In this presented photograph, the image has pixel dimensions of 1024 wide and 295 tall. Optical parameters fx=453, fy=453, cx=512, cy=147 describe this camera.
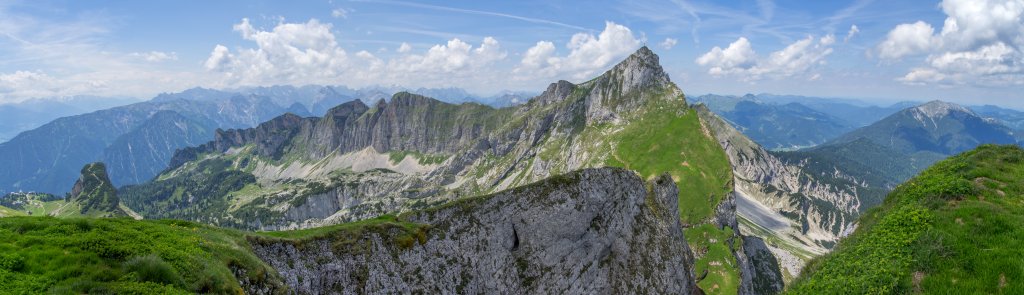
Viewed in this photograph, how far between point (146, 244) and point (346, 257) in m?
19.0

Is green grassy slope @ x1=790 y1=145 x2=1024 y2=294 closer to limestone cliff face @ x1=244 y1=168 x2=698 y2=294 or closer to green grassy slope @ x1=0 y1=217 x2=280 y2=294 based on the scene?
green grassy slope @ x1=0 y1=217 x2=280 y2=294

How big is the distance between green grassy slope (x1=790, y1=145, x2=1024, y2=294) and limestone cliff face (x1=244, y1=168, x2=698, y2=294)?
34.1 metres

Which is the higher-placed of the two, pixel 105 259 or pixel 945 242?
pixel 945 242

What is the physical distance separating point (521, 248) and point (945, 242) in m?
42.5

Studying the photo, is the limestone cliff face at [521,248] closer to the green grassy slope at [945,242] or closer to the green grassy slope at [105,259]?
the green grassy slope at [105,259]

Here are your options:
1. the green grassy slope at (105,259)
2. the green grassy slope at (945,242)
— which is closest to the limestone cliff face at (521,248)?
the green grassy slope at (105,259)

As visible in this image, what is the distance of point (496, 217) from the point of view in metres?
56.3

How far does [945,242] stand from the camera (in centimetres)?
1984

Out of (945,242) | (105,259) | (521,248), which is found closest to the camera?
(945,242)

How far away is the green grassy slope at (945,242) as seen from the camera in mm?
17484

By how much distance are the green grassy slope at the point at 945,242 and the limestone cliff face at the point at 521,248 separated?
34.1 m

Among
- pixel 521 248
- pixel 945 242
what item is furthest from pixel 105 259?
pixel 521 248

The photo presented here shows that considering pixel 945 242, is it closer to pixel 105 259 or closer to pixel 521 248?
pixel 105 259

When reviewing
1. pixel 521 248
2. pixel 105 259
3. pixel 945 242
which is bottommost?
→ pixel 521 248
